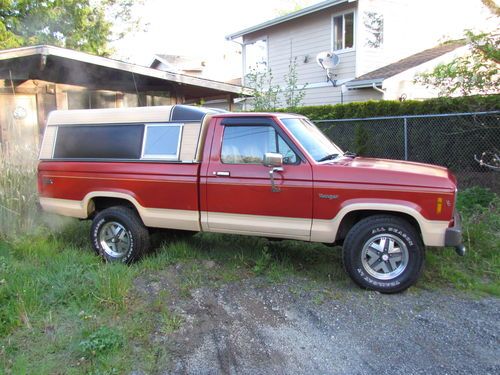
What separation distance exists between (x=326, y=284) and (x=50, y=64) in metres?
9.09

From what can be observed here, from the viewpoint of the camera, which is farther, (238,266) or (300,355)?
(238,266)

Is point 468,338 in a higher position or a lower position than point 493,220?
lower

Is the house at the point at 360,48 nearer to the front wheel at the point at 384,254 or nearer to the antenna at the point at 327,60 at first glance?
the antenna at the point at 327,60

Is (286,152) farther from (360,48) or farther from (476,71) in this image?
(360,48)

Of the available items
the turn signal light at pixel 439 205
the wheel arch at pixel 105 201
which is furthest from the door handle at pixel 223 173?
the turn signal light at pixel 439 205

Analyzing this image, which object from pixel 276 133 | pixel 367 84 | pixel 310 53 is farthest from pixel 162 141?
pixel 310 53

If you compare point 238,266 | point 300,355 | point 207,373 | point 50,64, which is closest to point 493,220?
point 238,266

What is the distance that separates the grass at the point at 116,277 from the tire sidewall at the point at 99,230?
0.50 ft

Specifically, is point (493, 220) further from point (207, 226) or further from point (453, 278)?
point (207, 226)

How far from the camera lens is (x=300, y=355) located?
11.4ft

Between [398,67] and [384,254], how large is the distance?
11675 millimetres

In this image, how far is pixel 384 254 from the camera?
14.7 feet

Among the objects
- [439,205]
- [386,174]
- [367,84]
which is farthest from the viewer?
[367,84]

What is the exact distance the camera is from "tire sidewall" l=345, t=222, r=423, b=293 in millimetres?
4379
